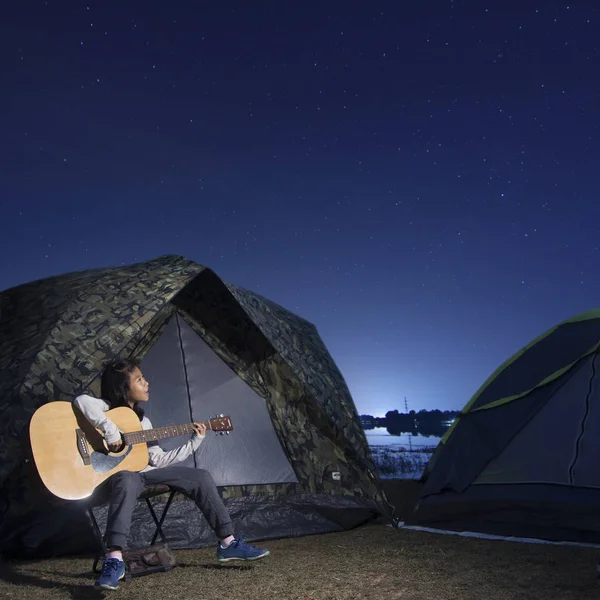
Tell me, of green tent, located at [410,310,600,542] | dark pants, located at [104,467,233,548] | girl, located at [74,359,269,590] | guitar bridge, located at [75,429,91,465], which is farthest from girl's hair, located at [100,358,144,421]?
green tent, located at [410,310,600,542]

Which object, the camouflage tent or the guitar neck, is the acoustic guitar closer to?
the guitar neck

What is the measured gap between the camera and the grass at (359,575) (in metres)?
3.46

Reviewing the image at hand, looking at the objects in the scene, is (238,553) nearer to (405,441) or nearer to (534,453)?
(534,453)

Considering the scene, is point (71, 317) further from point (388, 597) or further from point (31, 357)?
point (388, 597)

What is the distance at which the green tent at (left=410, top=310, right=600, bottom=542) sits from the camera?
15.6 ft

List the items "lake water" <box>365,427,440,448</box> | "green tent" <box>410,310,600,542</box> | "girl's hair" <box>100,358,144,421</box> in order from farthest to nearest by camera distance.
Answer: "lake water" <box>365,427,440,448</box>
"green tent" <box>410,310,600,542</box>
"girl's hair" <box>100,358,144,421</box>

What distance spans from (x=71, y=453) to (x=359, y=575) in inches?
75.4

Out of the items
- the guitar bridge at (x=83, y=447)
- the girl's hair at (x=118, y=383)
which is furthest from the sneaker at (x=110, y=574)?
the girl's hair at (x=118, y=383)

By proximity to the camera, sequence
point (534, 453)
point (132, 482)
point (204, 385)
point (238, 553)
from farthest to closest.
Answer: point (204, 385), point (534, 453), point (238, 553), point (132, 482)

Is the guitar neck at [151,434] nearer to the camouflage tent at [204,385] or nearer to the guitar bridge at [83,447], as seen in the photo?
the guitar bridge at [83,447]

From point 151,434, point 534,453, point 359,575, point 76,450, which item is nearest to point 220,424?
point 151,434

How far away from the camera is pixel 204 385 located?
559cm

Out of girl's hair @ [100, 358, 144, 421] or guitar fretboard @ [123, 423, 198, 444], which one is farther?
girl's hair @ [100, 358, 144, 421]

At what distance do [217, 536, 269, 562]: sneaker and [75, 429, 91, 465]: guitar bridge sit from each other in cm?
101
